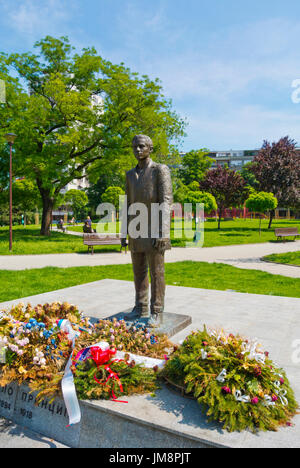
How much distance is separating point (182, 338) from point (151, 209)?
5.29 ft

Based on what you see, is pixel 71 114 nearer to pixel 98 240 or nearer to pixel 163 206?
pixel 98 240

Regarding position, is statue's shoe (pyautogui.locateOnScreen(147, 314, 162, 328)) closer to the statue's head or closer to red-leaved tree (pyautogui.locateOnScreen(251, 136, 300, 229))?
the statue's head

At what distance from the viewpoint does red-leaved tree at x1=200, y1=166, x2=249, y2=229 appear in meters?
32.6

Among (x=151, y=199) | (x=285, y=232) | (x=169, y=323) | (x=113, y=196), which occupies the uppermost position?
(x=113, y=196)

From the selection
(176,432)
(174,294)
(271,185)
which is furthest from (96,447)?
(271,185)

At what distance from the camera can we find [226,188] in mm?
32562

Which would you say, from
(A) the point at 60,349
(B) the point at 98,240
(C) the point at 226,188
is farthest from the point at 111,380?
(C) the point at 226,188

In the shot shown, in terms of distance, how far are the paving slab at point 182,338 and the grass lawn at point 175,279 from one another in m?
1.20

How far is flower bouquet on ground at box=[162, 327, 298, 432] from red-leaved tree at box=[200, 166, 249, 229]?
30483mm

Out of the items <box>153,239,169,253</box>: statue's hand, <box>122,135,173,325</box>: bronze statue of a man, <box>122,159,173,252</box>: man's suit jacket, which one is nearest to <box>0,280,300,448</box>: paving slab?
<box>122,135,173,325</box>: bronze statue of a man

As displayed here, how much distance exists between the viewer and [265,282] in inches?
355

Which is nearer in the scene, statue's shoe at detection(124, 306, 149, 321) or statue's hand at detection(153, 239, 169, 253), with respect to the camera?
statue's hand at detection(153, 239, 169, 253)

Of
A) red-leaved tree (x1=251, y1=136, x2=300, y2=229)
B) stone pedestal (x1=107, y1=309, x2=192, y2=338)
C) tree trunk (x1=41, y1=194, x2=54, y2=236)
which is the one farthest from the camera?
red-leaved tree (x1=251, y1=136, x2=300, y2=229)
